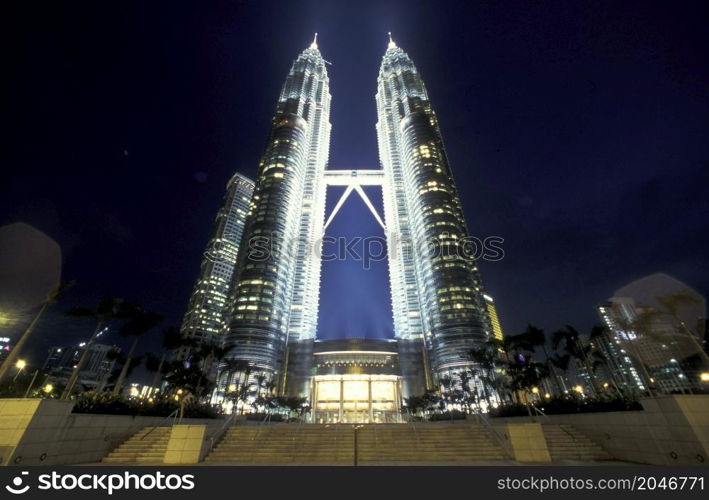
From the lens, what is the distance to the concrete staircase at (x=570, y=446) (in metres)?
15.7

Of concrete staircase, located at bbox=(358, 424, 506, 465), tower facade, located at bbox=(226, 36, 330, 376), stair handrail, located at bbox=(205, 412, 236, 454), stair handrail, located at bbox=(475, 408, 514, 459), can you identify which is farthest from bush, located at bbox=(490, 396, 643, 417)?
tower facade, located at bbox=(226, 36, 330, 376)

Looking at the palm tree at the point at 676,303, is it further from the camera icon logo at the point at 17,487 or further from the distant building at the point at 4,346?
the distant building at the point at 4,346

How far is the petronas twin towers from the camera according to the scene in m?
113

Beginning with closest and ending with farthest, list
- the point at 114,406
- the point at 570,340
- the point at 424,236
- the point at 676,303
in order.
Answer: the point at 114,406 < the point at 676,303 < the point at 570,340 < the point at 424,236

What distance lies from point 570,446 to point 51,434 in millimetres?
26067

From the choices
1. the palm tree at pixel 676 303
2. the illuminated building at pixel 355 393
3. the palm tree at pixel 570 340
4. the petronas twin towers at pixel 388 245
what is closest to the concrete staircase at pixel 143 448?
the palm tree at pixel 676 303

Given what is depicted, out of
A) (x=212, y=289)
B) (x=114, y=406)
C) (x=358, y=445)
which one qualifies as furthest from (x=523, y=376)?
(x=212, y=289)

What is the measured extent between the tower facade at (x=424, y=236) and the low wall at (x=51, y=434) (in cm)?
10347

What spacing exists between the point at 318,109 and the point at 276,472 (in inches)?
7847

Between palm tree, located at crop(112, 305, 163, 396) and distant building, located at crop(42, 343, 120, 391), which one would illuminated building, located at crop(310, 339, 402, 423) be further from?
distant building, located at crop(42, 343, 120, 391)

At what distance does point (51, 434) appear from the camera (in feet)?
45.8

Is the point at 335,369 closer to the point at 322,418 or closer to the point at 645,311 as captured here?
the point at 322,418

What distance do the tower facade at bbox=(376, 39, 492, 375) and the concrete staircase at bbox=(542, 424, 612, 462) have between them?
299 ft

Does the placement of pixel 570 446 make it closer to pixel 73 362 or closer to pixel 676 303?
pixel 676 303
